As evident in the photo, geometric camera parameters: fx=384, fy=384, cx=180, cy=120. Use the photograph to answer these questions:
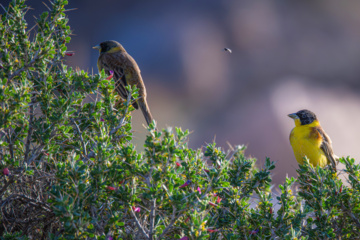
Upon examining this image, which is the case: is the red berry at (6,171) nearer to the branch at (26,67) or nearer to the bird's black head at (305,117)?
the branch at (26,67)

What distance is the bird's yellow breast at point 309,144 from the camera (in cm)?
402

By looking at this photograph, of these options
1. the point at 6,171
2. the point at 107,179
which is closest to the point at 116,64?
the point at 6,171

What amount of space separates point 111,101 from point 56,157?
0.49 meters

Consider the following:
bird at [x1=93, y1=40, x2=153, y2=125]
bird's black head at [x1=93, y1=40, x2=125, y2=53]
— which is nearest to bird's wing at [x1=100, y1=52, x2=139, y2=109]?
bird at [x1=93, y1=40, x2=153, y2=125]

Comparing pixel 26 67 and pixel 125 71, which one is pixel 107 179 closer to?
pixel 26 67

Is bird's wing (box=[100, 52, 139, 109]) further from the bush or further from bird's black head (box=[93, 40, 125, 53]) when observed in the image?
the bush

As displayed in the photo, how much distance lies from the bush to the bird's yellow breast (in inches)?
57.5

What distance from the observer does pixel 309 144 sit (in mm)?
4027

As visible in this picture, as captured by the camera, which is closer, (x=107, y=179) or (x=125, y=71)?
(x=107, y=179)

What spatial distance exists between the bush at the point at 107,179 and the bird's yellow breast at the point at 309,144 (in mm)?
1459

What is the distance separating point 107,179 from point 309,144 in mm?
2796

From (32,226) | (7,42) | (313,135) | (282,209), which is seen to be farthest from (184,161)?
(313,135)

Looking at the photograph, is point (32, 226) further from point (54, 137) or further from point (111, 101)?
point (111, 101)

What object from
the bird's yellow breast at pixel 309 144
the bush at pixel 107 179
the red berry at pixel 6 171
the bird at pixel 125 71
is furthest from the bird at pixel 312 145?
the red berry at pixel 6 171
